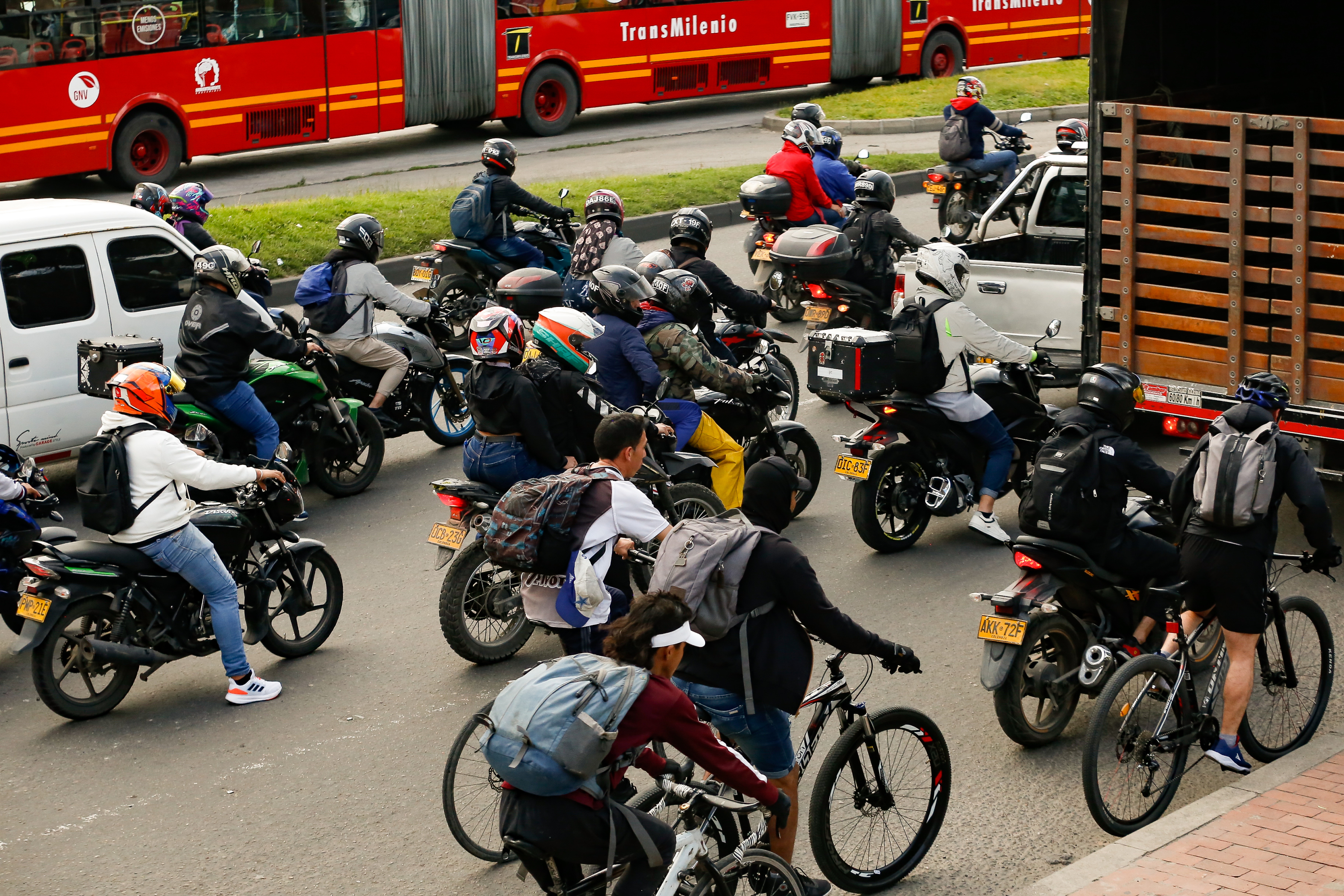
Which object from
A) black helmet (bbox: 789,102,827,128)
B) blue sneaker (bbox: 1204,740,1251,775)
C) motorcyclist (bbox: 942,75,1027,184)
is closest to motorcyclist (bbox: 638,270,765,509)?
blue sneaker (bbox: 1204,740,1251,775)

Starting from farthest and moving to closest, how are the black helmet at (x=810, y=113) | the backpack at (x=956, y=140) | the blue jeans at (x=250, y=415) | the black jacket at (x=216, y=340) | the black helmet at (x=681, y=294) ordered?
the backpack at (x=956, y=140), the black helmet at (x=810, y=113), the blue jeans at (x=250, y=415), the black jacket at (x=216, y=340), the black helmet at (x=681, y=294)

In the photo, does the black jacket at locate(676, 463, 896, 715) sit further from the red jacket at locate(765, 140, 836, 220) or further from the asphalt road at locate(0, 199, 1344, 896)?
the red jacket at locate(765, 140, 836, 220)

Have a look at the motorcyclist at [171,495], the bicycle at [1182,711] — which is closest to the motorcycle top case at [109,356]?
the motorcyclist at [171,495]

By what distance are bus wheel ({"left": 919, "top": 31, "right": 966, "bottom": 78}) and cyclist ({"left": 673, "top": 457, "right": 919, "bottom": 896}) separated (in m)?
25.4

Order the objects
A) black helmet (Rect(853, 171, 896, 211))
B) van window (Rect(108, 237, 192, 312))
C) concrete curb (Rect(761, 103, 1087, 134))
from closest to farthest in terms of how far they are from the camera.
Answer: van window (Rect(108, 237, 192, 312)) → black helmet (Rect(853, 171, 896, 211)) → concrete curb (Rect(761, 103, 1087, 134))

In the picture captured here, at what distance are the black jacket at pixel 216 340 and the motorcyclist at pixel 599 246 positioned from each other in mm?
2618

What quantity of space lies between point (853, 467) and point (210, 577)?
3.74 meters

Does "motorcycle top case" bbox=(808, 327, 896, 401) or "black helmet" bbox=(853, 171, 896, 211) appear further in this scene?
"black helmet" bbox=(853, 171, 896, 211)

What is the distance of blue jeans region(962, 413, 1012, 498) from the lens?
9586 millimetres

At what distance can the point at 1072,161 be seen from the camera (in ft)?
42.1

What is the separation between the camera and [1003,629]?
6.74m

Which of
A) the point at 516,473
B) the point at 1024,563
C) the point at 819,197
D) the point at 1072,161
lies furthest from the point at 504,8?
the point at 1024,563

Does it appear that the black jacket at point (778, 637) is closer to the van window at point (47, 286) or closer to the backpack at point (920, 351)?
the backpack at point (920, 351)

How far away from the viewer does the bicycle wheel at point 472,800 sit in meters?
6.03
